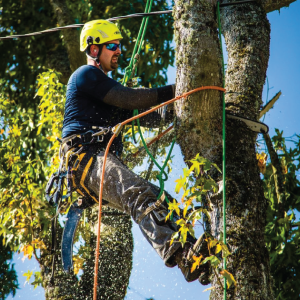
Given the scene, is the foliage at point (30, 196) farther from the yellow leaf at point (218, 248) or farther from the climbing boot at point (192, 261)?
the yellow leaf at point (218, 248)

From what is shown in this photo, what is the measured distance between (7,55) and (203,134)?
22.2ft

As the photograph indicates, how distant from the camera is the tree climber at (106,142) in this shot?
3076 mm

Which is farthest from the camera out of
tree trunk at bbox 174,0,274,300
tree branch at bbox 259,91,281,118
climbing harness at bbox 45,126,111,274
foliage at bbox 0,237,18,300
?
foliage at bbox 0,237,18,300

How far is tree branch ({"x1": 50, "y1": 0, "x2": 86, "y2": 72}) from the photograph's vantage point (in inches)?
283

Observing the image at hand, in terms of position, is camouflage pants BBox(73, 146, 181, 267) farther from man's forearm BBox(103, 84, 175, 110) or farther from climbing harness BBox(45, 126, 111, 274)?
man's forearm BBox(103, 84, 175, 110)

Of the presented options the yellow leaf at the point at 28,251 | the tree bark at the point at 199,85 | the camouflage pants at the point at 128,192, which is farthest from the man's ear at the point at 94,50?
the yellow leaf at the point at 28,251

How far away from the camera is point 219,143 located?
10.2 feet

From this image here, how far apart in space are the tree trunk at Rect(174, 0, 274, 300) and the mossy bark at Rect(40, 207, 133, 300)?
2709mm

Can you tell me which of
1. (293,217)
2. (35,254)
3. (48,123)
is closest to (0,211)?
(35,254)

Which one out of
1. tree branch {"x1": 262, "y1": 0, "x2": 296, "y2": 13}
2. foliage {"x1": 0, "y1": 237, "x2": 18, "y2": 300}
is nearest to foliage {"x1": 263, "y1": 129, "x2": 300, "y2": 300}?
tree branch {"x1": 262, "y1": 0, "x2": 296, "y2": 13}

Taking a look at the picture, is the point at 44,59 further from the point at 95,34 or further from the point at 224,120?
the point at 224,120

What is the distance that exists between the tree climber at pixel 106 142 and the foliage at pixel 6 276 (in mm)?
5028

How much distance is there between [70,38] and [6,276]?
3894mm

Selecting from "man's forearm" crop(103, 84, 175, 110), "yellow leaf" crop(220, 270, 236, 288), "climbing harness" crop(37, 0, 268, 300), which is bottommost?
"yellow leaf" crop(220, 270, 236, 288)
